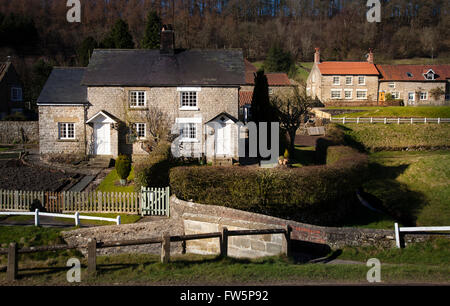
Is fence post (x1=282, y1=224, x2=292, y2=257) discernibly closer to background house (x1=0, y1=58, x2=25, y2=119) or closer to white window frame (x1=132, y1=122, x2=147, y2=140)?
white window frame (x1=132, y1=122, x2=147, y2=140)

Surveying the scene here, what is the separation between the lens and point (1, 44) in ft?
212

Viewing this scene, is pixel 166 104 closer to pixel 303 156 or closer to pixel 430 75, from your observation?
pixel 303 156

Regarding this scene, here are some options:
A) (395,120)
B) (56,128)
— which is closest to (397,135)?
(395,120)

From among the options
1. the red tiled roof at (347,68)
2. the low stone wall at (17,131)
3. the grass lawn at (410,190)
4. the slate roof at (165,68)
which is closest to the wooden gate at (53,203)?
the slate roof at (165,68)

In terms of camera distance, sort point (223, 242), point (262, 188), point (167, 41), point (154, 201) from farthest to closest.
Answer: point (167, 41), point (154, 201), point (262, 188), point (223, 242)

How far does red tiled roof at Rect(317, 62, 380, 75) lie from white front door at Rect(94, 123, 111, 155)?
38075 mm

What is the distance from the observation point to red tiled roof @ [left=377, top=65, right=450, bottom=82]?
5756cm

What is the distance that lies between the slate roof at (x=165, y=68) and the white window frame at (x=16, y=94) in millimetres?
21871

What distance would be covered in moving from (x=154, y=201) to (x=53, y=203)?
4.37m

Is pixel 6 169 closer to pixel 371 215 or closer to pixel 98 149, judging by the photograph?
pixel 98 149

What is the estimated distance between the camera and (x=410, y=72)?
5850 cm

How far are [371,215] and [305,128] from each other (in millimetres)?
21785

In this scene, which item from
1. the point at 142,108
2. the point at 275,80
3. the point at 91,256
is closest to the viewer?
the point at 91,256

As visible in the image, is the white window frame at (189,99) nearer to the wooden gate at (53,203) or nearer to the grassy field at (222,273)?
the wooden gate at (53,203)
